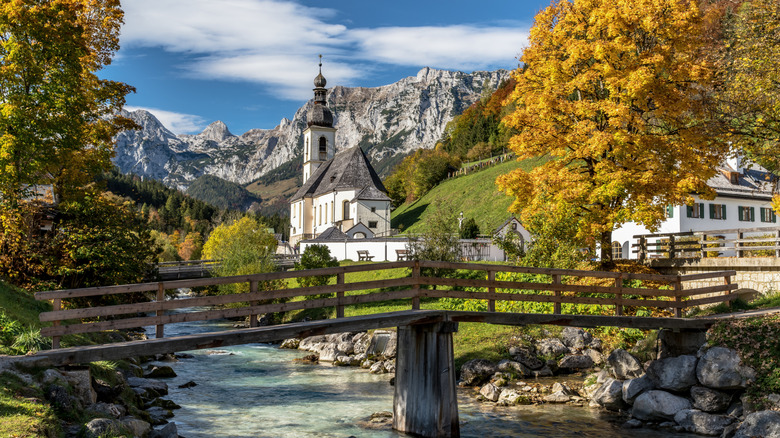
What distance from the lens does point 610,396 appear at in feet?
53.8

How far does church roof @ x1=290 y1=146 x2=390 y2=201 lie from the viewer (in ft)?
269

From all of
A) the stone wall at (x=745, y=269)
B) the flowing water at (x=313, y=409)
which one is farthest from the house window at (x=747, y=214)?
the flowing water at (x=313, y=409)

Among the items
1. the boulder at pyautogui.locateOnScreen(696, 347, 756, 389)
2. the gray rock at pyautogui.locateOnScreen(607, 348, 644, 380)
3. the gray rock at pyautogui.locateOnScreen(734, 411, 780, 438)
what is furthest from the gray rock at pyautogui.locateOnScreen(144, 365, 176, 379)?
the gray rock at pyautogui.locateOnScreen(734, 411, 780, 438)

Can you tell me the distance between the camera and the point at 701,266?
25781 mm

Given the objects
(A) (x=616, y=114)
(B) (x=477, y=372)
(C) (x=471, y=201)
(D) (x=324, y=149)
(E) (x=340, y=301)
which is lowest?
(B) (x=477, y=372)

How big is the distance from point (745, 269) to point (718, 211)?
22.3 metres

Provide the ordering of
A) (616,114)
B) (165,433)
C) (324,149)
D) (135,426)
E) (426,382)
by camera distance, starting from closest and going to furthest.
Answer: (135,426)
(165,433)
(426,382)
(616,114)
(324,149)

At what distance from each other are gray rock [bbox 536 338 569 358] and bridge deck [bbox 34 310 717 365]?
18.1 ft

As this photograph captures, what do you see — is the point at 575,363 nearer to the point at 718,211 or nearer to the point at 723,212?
Result: the point at 718,211

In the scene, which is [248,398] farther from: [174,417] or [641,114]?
[641,114]

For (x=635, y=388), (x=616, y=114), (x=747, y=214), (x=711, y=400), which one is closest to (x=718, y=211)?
(x=747, y=214)

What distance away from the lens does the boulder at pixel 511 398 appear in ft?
56.0

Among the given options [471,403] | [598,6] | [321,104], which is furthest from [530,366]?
[321,104]

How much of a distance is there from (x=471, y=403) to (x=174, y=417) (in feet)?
26.9
